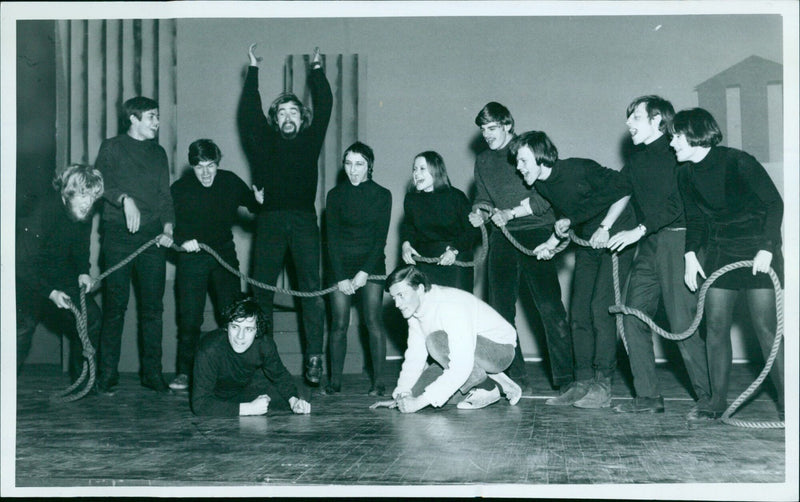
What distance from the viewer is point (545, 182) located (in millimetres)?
4262

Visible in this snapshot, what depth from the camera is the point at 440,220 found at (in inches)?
181

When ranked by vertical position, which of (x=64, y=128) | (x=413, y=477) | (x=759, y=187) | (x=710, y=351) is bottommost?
(x=413, y=477)

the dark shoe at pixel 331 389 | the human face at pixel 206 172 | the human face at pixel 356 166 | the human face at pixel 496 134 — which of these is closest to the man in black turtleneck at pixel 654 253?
the human face at pixel 496 134

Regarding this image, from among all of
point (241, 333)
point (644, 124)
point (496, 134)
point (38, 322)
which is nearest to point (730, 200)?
point (644, 124)

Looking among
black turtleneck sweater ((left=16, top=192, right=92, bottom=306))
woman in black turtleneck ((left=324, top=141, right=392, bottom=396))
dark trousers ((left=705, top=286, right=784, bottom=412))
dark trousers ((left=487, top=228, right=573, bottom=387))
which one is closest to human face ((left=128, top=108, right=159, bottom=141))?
black turtleneck sweater ((left=16, top=192, right=92, bottom=306))

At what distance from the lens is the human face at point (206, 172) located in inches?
196

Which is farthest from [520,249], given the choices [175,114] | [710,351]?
[175,114]

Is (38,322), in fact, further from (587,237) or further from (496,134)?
(587,237)

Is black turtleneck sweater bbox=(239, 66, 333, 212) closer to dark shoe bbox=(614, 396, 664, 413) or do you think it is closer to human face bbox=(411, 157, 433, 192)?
human face bbox=(411, 157, 433, 192)

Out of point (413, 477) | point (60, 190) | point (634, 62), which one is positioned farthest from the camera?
point (634, 62)

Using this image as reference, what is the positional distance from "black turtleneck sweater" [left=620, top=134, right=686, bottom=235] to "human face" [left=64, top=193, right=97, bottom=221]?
2859 millimetres

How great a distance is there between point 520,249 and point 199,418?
5.81 feet

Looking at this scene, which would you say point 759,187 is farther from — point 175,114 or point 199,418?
point 175,114

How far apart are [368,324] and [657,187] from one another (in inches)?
65.0
